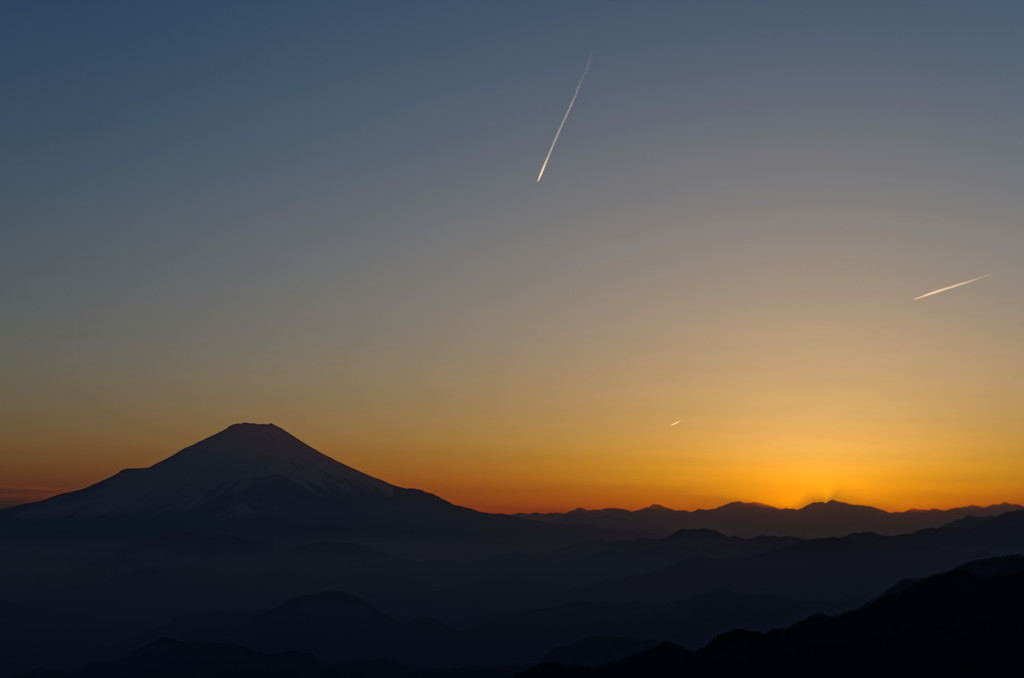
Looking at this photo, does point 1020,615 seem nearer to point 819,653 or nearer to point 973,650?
point 973,650

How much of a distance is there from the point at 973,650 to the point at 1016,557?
3467 cm

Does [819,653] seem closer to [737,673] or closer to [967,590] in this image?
[737,673]

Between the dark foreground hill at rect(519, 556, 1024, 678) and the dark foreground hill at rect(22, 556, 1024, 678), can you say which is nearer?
the dark foreground hill at rect(519, 556, 1024, 678)

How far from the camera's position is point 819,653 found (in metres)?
195

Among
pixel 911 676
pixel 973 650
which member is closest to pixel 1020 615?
pixel 973 650

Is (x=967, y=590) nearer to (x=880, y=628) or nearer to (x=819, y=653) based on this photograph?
(x=880, y=628)

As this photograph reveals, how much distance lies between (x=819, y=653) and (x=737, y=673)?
1796cm

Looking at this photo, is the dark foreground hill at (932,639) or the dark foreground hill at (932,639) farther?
the dark foreground hill at (932,639)

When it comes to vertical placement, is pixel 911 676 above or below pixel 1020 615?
below

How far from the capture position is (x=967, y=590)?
189500mm

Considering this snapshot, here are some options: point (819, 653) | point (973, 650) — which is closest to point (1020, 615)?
point (973, 650)

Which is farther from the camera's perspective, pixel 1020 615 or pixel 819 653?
pixel 819 653

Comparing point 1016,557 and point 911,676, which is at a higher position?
point 1016,557

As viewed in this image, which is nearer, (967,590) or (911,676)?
(911,676)
